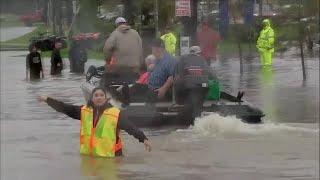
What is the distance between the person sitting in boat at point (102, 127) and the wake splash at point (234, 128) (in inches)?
70.7

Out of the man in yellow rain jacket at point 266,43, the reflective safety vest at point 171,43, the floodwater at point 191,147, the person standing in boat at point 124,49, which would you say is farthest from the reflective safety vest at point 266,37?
the reflective safety vest at point 171,43

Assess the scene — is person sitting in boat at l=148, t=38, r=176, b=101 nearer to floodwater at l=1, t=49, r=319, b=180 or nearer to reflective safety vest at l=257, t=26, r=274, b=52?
floodwater at l=1, t=49, r=319, b=180

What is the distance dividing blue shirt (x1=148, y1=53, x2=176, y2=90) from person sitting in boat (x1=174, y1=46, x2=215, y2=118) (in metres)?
0.15

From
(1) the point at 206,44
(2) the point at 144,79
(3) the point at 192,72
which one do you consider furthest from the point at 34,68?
(3) the point at 192,72

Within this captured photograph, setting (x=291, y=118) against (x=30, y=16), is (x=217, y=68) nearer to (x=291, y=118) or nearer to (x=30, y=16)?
(x=291, y=118)

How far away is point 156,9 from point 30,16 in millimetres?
1932

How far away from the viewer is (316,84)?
1409 cm

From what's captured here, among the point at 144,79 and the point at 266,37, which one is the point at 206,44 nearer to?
the point at 144,79

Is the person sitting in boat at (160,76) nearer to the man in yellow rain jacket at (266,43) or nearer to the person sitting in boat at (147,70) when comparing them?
the person sitting in boat at (147,70)

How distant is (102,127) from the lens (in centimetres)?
692

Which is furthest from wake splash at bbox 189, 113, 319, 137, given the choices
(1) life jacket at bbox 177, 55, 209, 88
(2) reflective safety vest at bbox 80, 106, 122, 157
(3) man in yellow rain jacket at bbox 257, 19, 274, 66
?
(2) reflective safety vest at bbox 80, 106, 122, 157

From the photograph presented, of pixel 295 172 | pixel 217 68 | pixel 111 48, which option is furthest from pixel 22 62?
pixel 295 172

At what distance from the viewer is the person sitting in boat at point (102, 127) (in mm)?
6891

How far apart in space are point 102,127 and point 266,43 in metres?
3.54
